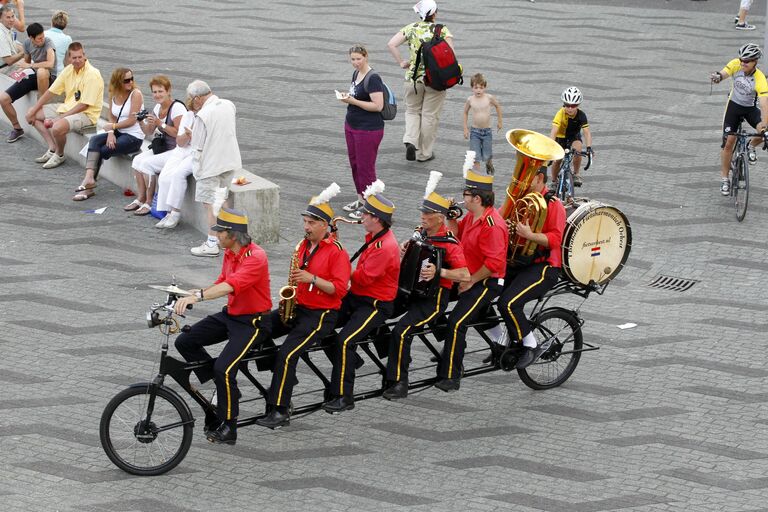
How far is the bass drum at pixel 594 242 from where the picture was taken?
9.91 meters

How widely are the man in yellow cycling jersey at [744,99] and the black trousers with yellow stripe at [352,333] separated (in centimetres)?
675

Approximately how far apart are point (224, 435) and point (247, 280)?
3.67 feet

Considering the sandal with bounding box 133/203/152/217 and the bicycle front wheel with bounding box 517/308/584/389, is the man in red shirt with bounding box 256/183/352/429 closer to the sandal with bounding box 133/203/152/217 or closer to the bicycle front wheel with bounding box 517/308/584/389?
the bicycle front wheel with bounding box 517/308/584/389

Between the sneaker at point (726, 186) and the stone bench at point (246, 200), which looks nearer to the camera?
the stone bench at point (246, 200)

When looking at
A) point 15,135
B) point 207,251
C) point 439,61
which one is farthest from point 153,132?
point 439,61

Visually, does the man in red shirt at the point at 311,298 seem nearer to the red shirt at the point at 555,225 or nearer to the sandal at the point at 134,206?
the red shirt at the point at 555,225

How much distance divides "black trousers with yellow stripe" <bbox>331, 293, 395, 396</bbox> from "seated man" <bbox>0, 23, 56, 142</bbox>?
844cm

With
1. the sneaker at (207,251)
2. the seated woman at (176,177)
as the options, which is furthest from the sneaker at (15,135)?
the sneaker at (207,251)

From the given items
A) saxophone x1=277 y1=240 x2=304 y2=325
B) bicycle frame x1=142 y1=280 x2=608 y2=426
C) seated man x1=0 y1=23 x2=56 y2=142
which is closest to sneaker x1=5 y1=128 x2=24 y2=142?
seated man x1=0 y1=23 x2=56 y2=142

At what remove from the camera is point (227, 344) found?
8.84 meters

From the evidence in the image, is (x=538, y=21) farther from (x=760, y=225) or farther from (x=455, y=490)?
(x=455, y=490)

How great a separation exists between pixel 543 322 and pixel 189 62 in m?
10.7

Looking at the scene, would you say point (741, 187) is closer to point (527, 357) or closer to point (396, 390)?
point (527, 357)

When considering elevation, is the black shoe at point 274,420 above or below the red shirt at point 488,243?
below
